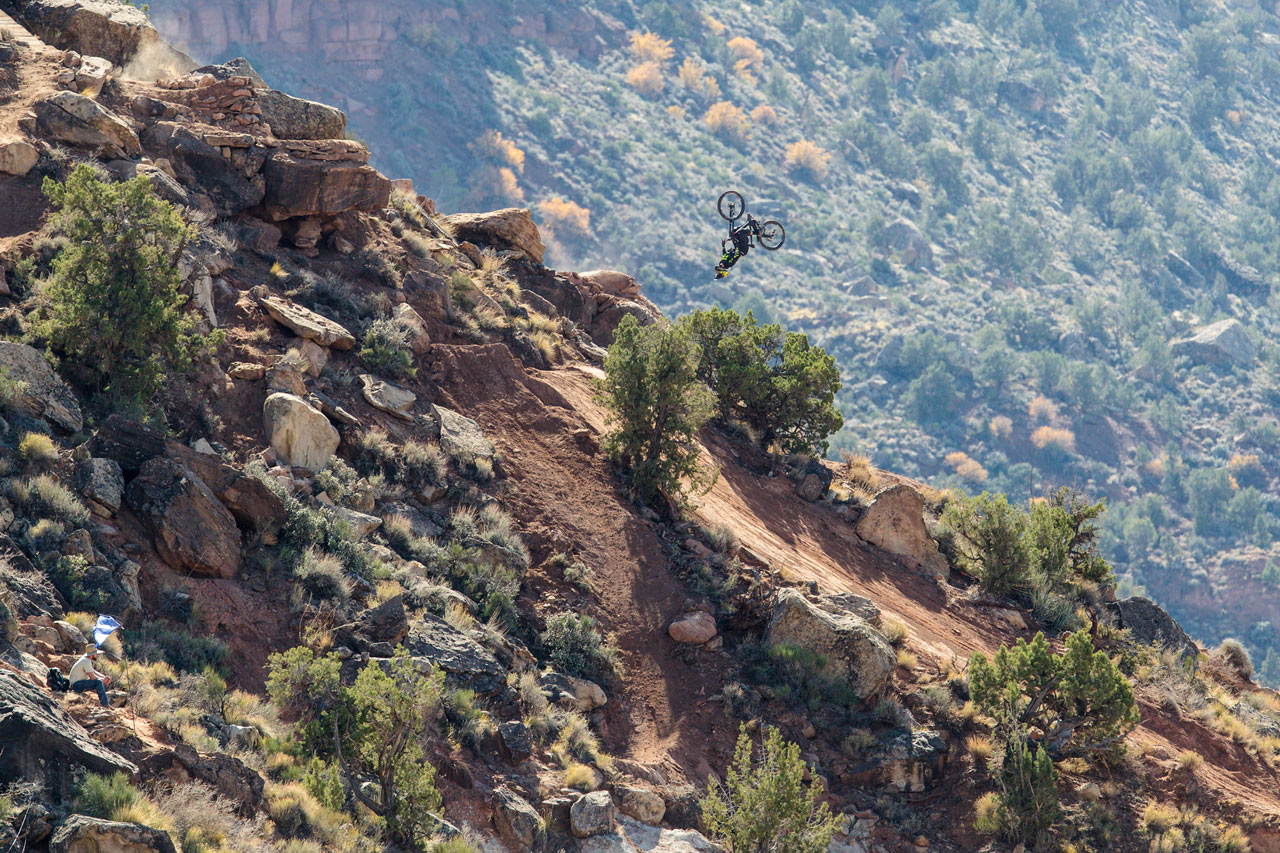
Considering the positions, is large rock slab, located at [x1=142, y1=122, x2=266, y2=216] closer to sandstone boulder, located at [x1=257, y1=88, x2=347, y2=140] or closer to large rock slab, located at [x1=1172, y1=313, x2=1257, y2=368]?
sandstone boulder, located at [x1=257, y1=88, x2=347, y2=140]

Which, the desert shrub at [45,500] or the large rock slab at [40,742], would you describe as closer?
the large rock slab at [40,742]

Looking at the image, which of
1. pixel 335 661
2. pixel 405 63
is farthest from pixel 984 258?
pixel 335 661

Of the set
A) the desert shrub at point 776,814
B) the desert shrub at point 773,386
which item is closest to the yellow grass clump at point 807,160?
the desert shrub at point 773,386

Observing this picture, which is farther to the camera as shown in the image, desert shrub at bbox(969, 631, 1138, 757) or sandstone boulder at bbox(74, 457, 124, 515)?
desert shrub at bbox(969, 631, 1138, 757)

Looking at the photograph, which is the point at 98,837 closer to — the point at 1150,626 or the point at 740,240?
the point at 1150,626

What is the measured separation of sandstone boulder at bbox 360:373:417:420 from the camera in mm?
20703

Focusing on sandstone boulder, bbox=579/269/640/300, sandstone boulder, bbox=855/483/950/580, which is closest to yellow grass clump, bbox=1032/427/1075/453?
sandstone boulder, bbox=579/269/640/300

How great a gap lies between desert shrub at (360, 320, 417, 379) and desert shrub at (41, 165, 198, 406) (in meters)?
4.07

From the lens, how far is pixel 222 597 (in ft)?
51.2

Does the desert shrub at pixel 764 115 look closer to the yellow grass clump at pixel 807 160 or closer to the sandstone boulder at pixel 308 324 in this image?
the yellow grass clump at pixel 807 160

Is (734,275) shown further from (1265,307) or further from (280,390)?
(280,390)

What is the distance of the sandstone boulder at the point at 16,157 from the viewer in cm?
2066

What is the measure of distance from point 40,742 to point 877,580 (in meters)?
15.0

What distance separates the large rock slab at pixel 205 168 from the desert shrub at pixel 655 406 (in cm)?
748
